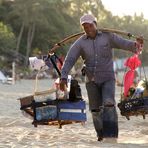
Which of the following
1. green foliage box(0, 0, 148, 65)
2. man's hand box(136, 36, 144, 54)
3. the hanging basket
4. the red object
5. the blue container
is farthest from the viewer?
green foliage box(0, 0, 148, 65)

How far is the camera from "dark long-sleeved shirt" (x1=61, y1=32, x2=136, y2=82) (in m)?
7.69

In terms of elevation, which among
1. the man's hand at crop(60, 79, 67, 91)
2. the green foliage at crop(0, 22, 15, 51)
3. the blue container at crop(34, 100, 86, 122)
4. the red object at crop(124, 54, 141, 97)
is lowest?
the blue container at crop(34, 100, 86, 122)

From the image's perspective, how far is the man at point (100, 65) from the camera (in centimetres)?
763

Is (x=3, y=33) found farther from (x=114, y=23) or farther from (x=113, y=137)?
(x=114, y=23)

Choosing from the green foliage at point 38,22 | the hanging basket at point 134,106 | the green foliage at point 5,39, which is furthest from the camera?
the green foliage at point 38,22

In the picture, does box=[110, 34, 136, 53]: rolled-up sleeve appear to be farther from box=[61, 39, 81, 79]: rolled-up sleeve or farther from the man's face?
box=[61, 39, 81, 79]: rolled-up sleeve

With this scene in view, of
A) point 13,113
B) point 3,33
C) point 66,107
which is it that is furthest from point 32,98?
point 3,33

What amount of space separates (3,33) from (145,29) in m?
59.6

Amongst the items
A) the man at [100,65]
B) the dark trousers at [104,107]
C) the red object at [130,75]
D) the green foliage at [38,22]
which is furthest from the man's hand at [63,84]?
the green foliage at [38,22]

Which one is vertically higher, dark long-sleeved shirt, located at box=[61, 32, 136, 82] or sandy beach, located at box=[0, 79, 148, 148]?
dark long-sleeved shirt, located at box=[61, 32, 136, 82]

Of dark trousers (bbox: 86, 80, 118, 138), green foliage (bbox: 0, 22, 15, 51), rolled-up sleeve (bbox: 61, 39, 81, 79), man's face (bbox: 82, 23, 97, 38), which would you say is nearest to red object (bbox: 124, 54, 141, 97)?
dark trousers (bbox: 86, 80, 118, 138)

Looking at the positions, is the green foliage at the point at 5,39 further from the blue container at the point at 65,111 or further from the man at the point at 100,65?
the man at the point at 100,65

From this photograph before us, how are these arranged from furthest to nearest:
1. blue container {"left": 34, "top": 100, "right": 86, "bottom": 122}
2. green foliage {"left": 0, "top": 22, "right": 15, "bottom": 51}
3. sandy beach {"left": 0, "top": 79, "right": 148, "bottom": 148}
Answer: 1. green foliage {"left": 0, "top": 22, "right": 15, "bottom": 51}
2. blue container {"left": 34, "top": 100, "right": 86, "bottom": 122}
3. sandy beach {"left": 0, "top": 79, "right": 148, "bottom": 148}

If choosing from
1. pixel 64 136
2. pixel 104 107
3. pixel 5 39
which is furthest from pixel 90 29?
pixel 5 39
